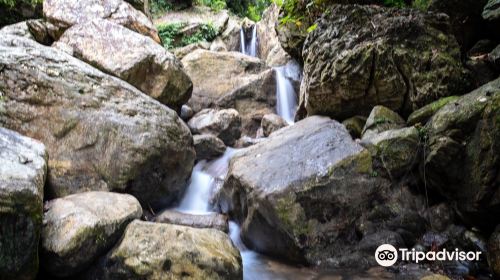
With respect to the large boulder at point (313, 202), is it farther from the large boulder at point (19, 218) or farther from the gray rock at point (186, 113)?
the gray rock at point (186, 113)

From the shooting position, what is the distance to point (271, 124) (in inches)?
346

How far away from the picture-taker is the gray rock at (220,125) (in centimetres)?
835

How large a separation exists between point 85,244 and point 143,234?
20.4 inches

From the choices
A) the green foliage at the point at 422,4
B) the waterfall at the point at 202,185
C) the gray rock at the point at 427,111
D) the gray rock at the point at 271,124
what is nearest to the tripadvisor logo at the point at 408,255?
the gray rock at the point at 427,111

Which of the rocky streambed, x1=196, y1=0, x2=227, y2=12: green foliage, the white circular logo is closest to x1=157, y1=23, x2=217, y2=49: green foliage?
x1=196, y1=0, x2=227, y2=12: green foliage

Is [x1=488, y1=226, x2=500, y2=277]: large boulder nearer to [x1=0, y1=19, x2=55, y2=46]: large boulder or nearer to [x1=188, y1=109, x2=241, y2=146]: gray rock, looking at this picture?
[x1=188, y1=109, x2=241, y2=146]: gray rock

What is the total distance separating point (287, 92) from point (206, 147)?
3.57 meters

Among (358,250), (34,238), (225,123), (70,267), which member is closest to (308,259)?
(358,250)

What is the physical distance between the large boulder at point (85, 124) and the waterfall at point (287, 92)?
4.78 m

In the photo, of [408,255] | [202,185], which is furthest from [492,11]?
[202,185]

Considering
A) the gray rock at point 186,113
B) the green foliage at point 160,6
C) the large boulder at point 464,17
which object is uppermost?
the large boulder at point 464,17

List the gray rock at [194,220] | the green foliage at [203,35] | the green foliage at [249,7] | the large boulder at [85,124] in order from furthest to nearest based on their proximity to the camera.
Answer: the green foliage at [249,7], the green foliage at [203,35], the gray rock at [194,220], the large boulder at [85,124]

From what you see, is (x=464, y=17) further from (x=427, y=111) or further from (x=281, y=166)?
(x=281, y=166)

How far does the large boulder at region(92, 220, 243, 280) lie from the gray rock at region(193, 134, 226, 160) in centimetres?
380
